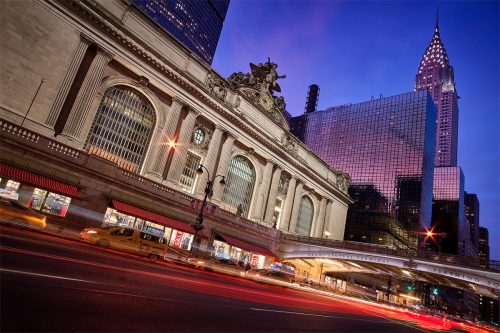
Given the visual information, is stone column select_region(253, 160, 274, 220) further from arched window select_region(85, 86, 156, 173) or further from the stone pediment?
arched window select_region(85, 86, 156, 173)

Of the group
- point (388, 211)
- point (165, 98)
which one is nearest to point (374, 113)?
point (388, 211)

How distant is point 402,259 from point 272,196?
17205mm

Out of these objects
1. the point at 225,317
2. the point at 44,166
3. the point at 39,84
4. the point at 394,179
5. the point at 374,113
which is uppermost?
the point at 374,113

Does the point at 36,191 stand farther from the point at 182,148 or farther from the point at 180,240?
the point at 182,148

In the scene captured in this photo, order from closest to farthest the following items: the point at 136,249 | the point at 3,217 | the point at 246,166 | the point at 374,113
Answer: the point at 3,217 < the point at 136,249 < the point at 246,166 < the point at 374,113

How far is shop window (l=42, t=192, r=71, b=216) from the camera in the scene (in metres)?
21.8

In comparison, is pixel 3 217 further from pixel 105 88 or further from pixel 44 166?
pixel 105 88

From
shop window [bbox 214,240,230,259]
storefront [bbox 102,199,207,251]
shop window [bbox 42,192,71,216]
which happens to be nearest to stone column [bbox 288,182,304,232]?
shop window [bbox 214,240,230,259]

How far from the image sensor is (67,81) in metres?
25.5

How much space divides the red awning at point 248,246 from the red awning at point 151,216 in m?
4.32

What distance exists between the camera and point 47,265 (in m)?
7.14

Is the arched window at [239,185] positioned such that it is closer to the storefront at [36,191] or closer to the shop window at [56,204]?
the shop window at [56,204]

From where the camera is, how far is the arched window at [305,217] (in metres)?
49.4

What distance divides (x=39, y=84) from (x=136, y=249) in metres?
15.8
